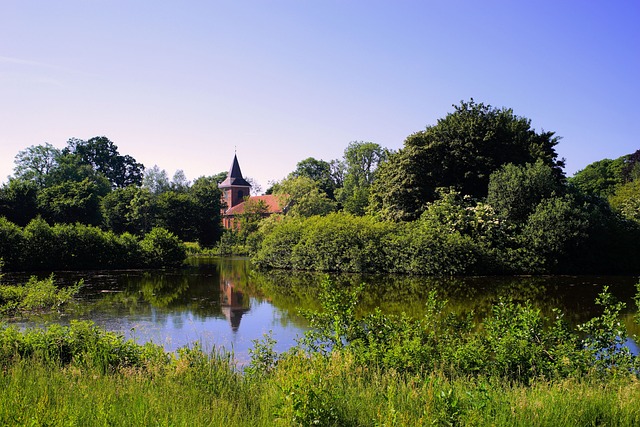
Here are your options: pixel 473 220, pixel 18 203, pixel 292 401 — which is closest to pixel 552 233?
pixel 473 220

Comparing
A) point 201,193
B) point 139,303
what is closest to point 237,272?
point 139,303

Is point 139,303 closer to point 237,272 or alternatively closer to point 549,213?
point 237,272

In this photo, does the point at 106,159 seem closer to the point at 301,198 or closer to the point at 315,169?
the point at 315,169

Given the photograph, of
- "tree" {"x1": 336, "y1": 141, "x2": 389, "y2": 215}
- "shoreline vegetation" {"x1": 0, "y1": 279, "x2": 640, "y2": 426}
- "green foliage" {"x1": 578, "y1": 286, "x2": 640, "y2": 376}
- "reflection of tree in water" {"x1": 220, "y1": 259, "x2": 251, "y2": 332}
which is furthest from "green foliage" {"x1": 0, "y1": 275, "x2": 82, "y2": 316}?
"tree" {"x1": 336, "y1": 141, "x2": 389, "y2": 215}

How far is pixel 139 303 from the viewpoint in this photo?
18.0m

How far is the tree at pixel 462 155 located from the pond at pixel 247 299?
26.3ft

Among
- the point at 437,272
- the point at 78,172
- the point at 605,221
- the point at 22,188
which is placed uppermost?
the point at 78,172

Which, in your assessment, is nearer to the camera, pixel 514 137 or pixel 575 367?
pixel 575 367

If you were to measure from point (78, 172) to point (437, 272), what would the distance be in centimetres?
6017

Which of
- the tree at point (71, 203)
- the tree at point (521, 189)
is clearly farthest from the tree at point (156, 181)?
the tree at point (521, 189)

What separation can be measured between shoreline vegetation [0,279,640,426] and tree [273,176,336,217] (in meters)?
40.9

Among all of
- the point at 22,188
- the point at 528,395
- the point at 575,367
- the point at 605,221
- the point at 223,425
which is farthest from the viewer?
the point at 22,188

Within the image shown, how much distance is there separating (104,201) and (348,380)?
5786 centimetres

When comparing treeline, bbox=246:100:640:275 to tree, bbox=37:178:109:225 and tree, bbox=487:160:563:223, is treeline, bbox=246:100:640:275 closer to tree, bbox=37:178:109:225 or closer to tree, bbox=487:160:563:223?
tree, bbox=487:160:563:223
